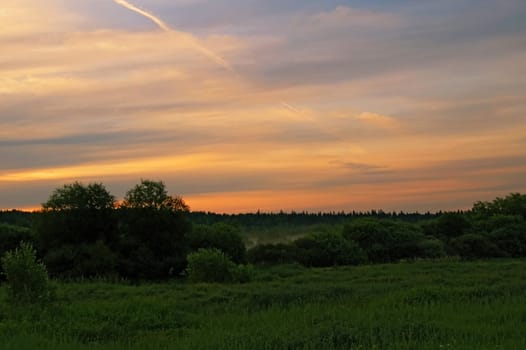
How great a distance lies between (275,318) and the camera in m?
15.1

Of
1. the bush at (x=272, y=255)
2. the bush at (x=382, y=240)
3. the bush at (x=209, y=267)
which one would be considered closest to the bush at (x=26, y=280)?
the bush at (x=209, y=267)

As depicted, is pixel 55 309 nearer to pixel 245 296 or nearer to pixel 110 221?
pixel 245 296

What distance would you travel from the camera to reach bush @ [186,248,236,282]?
26.7 metres

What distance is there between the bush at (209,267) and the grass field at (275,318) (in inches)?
143

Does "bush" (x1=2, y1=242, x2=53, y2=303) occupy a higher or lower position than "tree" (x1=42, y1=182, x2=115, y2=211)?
lower

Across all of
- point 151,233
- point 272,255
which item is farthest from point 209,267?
point 272,255

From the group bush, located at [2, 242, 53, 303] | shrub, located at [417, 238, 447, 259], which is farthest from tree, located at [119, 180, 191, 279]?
shrub, located at [417, 238, 447, 259]

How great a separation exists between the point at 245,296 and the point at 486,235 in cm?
3383

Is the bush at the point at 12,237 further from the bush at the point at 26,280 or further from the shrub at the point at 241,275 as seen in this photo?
the bush at the point at 26,280

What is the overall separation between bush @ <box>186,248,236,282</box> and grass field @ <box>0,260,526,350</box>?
364 centimetres

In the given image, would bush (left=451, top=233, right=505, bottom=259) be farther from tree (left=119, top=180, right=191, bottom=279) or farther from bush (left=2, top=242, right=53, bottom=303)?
bush (left=2, top=242, right=53, bottom=303)

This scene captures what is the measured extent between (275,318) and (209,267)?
1203cm

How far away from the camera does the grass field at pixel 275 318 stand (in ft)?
39.8

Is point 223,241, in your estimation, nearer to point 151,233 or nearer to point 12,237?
point 151,233
